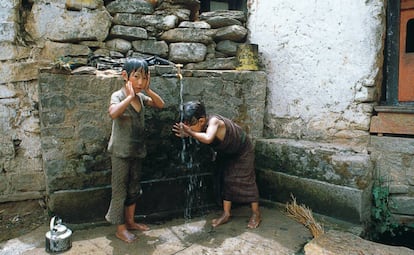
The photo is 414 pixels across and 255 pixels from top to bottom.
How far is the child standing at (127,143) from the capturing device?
9.59 ft

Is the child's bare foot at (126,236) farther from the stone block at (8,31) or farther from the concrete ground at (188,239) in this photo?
the stone block at (8,31)

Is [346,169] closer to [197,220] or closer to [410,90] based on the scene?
[410,90]

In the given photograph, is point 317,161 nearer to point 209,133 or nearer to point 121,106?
point 209,133

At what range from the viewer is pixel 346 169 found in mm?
3447

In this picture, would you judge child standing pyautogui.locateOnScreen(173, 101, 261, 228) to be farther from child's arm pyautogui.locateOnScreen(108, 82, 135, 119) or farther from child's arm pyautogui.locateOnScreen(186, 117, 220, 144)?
child's arm pyautogui.locateOnScreen(108, 82, 135, 119)

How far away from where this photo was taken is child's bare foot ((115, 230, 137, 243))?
10.0 feet

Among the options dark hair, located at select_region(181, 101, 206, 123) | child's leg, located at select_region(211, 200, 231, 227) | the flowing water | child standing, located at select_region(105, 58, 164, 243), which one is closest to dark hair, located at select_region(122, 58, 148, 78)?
child standing, located at select_region(105, 58, 164, 243)

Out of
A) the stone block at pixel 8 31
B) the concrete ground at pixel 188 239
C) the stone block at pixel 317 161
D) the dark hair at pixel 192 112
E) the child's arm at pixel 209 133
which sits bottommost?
the concrete ground at pixel 188 239

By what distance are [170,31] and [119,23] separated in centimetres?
62

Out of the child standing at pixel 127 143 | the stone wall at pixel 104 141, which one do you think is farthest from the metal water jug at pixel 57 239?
the stone wall at pixel 104 141

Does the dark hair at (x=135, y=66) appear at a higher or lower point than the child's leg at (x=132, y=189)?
higher

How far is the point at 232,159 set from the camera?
3584 mm

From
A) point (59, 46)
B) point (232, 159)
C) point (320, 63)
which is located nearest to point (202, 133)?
point (232, 159)

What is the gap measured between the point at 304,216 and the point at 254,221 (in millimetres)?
525
